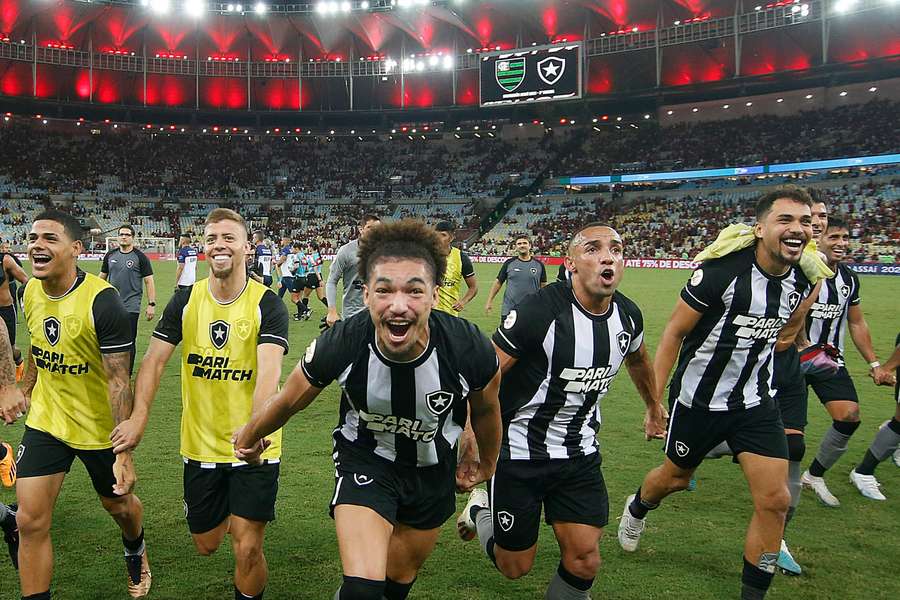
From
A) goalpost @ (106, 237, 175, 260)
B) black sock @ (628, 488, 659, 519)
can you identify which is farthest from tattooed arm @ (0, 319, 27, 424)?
goalpost @ (106, 237, 175, 260)

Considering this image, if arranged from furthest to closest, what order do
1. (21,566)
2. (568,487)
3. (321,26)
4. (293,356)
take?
1. (321,26)
2. (293,356)
3. (568,487)
4. (21,566)

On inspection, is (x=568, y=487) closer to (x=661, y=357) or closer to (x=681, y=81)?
(x=661, y=357)

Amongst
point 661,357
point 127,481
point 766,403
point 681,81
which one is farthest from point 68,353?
point 681,81

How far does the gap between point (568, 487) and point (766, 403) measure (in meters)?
1.49

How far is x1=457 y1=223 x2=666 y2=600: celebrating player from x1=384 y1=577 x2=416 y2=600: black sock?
0.71m

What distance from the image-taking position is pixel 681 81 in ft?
172

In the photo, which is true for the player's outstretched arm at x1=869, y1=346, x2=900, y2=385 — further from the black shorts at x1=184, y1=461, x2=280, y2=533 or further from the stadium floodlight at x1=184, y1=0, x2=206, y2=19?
the stadium floodlight at x1=184, y1=0, x2=206, y2=19

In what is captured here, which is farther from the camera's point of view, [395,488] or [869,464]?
[869,464]

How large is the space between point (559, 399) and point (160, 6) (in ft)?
198

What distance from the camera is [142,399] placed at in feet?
12.9

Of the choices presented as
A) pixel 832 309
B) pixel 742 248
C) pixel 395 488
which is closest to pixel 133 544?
pixel 395 488

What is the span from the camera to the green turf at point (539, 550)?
443 cm

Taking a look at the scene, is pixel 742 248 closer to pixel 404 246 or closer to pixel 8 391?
pixel 404 246

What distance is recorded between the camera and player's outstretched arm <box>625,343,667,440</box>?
14.3 ft
